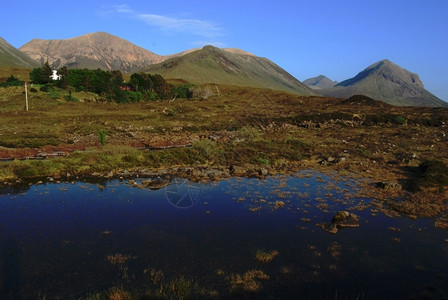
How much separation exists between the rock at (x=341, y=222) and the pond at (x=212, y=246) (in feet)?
1.67

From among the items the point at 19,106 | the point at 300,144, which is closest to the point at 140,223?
the point at 300,144

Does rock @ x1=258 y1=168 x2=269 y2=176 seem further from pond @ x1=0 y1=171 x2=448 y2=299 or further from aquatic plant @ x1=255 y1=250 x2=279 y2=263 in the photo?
aquatic plant @ x1=255 y1=250 x2=279 y2=263

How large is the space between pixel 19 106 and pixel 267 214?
68686mm

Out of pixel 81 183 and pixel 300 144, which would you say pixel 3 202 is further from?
pixel 300 144

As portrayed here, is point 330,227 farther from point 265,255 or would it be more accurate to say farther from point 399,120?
point 399,120

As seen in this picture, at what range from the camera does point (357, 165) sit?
33.3 meters

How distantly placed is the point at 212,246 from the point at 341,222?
824cm

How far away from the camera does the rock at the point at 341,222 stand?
17.3 m

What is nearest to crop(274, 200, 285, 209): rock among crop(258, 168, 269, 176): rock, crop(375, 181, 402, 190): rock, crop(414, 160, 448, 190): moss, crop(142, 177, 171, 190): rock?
crop(258, 168, 269, 176): rock

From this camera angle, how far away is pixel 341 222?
18.0 metres

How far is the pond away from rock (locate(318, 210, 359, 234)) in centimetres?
51

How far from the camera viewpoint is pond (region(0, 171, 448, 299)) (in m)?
11.8

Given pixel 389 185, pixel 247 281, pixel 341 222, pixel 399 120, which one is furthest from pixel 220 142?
pixel 399 120

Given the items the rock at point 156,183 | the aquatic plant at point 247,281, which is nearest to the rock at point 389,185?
the aquatic plant at point 247,281
